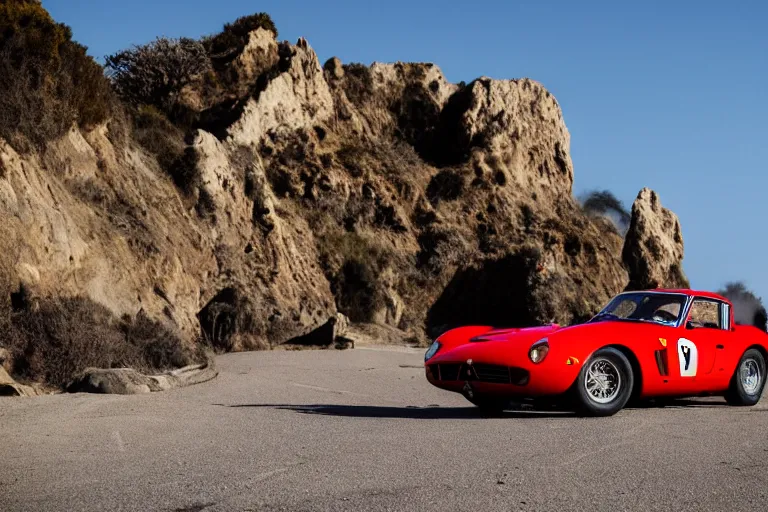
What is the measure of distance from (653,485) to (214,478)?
272 cm

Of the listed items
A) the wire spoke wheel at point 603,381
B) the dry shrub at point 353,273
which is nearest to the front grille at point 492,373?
the wire spoke wheel at point 603,381

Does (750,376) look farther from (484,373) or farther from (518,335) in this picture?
(484,373)

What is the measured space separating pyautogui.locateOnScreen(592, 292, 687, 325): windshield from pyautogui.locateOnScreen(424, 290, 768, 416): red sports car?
0.01 metres

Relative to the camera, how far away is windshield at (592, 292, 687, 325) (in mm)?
10930

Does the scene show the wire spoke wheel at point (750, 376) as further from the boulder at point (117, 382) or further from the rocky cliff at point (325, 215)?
the rocky cliff at point (325, 215)

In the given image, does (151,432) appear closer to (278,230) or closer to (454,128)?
(278,230)

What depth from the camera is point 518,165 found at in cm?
3869

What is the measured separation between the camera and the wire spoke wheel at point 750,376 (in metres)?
11.3

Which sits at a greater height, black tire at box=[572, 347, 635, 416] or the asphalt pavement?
black tire at box=[572, 347, 635, 416]

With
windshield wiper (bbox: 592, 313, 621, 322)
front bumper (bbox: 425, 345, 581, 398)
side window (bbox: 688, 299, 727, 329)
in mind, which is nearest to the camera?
front bumper (bbox: 425, 345, 581, 398)

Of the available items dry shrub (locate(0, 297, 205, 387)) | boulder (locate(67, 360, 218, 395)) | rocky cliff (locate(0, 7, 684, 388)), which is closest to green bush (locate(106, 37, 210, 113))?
rocky cliff (locate(0, 7, 684, 388))

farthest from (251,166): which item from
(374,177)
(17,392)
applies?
(17,392)

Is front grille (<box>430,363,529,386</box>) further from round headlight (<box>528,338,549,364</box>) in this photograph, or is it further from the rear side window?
the rear side window

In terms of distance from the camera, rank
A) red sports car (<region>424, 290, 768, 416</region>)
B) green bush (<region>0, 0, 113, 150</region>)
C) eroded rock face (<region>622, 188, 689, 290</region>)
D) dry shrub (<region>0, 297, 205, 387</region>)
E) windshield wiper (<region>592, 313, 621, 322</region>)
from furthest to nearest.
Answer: eroded rock face (<region>622, 188, 689, 290</region>), green bush (<region>0, 0, 113, 150</region>), dry shrub (<region>0, 297, 205, 387</region>), windshield wiper (<region>592, 313, 621, 322</region>), red sports car (<region>424, 290, 768, 416</region>)
